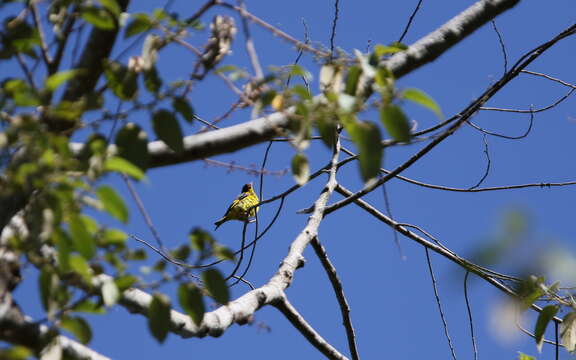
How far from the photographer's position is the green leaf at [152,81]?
1.66 meters

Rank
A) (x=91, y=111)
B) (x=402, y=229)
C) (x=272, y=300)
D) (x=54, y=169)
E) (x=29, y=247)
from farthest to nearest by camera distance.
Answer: (x=402, y=229)
(x=272, y=300)
(x=91, y=111)
(x=29, y=247)
(x=54, y=169)

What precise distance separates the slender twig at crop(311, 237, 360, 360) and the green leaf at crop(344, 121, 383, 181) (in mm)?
2146

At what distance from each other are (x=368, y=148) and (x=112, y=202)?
50 cm

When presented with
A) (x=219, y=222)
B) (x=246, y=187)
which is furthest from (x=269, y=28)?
(x=246, y=187)

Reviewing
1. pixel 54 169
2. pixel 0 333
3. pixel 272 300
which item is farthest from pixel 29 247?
pixel 272 300

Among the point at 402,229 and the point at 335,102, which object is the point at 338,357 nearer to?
the point at 402,229

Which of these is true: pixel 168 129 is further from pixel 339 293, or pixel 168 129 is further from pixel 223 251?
pixel 339 293

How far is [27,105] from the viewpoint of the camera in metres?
1.48

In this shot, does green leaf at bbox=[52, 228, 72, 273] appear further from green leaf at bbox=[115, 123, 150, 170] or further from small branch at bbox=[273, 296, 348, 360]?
small branch at bbox=[273, 296, 348, 360]

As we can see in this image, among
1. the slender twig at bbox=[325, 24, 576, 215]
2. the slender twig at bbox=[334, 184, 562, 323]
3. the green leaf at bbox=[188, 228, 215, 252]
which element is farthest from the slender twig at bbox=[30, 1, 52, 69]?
the slender twig at bbox=[334, 184, 562, 323]

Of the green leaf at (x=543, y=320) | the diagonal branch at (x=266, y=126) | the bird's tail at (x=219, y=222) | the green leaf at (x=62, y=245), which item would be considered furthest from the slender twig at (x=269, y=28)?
the bird's tail at (x=219, y=222)

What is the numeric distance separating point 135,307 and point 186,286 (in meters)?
0.38

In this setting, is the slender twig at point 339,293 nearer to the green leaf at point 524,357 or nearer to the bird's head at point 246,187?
the green leaf at point 524,357

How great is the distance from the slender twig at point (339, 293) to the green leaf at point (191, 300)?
1845 millimetres
